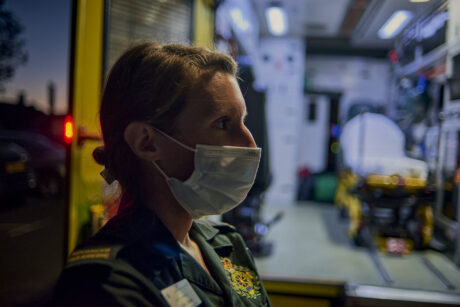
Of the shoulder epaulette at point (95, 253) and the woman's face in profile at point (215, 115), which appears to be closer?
the shoulder epaulette at point (95, 253)

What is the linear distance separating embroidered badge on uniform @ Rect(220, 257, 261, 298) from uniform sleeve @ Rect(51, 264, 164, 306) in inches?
14.0

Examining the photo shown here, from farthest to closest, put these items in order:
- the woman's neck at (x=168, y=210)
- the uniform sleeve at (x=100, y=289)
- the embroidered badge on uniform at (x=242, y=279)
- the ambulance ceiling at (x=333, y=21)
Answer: the ambulance ceiling at (x=333, y=21), the embroidered badge on uniform at (x=242, y=279), the woman's neck at (x=168, y=210), the uniform sleeve at (x=100, y=289)

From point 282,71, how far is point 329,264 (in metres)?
3.98

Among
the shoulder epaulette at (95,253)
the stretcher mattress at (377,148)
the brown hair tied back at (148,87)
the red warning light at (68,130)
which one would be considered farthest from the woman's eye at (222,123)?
the stretcher mattress at (377,148)

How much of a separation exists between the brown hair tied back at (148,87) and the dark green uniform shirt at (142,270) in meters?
0.18

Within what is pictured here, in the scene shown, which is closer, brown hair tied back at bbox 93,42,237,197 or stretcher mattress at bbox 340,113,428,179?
brown hair tied back at bbox 93,42,237,197

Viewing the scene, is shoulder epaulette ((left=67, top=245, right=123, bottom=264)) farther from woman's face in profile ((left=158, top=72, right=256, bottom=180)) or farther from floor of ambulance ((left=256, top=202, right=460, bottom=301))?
floor of ambulance ((left=256, top=202, right=460, bottom=301))

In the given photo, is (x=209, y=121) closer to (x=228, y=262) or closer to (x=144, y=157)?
(x=144, y=157)

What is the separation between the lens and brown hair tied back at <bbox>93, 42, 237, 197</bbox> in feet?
2.60

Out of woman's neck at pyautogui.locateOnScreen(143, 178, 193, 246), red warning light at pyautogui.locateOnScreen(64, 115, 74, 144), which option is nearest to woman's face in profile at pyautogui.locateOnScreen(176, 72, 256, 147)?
woman's neck at pyautogui.locateOnScreen(143, 178, 193, 246)

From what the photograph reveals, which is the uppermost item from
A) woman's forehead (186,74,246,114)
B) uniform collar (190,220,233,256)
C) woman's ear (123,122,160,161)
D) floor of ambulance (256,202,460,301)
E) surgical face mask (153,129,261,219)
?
woman's forehead (186,74,246,114)

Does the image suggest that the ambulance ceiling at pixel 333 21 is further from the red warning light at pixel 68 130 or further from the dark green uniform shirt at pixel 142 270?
the red warning light at pixel 68 130

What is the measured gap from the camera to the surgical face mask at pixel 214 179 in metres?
0.86

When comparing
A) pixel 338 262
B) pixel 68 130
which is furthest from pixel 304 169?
pixel 68 130
